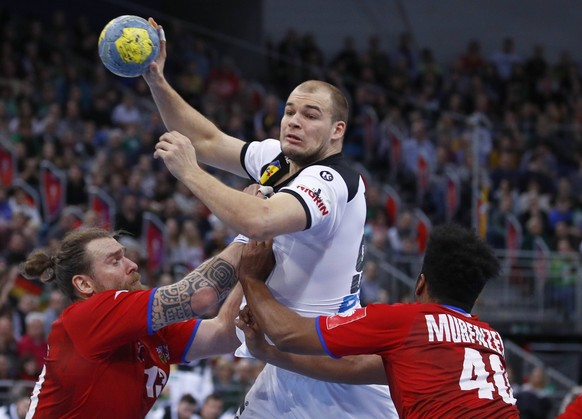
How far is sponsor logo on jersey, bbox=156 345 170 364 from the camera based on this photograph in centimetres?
600

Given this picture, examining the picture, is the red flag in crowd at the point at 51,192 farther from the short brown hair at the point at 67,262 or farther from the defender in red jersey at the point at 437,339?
the defender in red jersey at the point at 437,339

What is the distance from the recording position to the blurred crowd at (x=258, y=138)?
1377 cm

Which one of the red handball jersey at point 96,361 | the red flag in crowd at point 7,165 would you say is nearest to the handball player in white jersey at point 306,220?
the red handball jersey at point 96,361

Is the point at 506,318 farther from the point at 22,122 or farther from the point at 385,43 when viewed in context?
the point at 385,43

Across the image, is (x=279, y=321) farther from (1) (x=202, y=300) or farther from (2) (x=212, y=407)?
(2) (x=212, y=407)

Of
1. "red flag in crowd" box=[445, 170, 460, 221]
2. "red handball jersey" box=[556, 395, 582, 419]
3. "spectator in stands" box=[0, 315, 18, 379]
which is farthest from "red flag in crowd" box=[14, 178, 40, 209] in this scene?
"red handball jersey" box=[556, 395, 582, 419]

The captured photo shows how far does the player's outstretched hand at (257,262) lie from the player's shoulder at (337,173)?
1.59ft

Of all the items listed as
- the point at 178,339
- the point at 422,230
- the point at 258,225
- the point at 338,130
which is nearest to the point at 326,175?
the point at 338,130

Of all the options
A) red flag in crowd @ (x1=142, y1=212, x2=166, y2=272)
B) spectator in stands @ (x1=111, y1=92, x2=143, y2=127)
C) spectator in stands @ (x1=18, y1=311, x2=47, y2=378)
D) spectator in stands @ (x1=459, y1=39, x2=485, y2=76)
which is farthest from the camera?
spectator in stands @ (x1=459, y1=39, x2=485, y2=76)

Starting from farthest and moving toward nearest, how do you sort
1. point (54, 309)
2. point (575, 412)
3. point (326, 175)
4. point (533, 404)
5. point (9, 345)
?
point (54, 309)
point (533, 404)
point (9, 345)
point (326, 175)
point (575, 412)

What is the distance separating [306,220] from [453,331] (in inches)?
35.9

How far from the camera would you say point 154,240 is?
47.5ft

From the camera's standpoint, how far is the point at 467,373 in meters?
5.00

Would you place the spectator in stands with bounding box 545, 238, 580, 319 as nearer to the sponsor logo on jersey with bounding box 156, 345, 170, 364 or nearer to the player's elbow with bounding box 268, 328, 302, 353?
the sponsor logo on jersey with bounding box 156, 345, 170, 364
